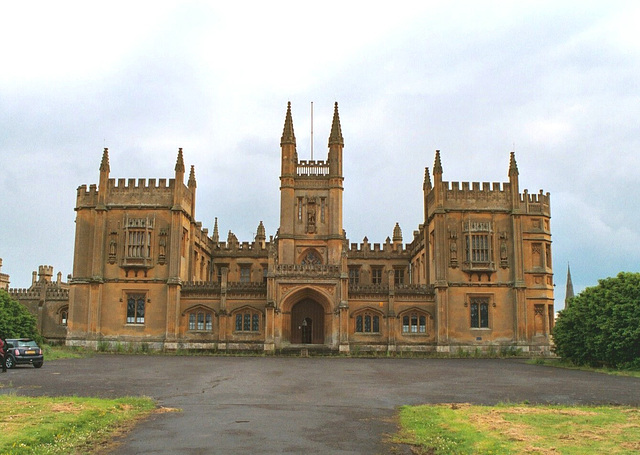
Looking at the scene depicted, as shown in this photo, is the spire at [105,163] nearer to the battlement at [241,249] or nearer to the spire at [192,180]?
the spire at [192,180]

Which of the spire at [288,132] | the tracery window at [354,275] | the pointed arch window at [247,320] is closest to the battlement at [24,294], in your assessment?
the pointed arch window at [247,320]

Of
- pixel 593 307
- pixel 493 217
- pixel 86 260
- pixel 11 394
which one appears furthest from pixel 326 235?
pixel 11 394

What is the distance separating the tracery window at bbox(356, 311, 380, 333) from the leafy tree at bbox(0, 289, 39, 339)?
23402 mm

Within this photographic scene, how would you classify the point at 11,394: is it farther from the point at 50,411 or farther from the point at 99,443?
the point at 99,443

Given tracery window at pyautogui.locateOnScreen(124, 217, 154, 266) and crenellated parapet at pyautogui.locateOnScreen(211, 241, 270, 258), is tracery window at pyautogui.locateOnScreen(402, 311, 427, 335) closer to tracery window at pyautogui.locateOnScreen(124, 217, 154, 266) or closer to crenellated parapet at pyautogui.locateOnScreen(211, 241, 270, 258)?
crenellated parapet at pyautogui.locateOnScreen(211, 241, 270, 258)

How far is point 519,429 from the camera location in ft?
42.2

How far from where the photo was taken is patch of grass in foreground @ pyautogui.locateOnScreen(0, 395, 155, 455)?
11.1 metres

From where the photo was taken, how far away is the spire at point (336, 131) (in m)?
55.5

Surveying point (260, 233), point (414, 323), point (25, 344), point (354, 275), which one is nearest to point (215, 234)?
point (260, 233)

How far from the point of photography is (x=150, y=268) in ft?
165

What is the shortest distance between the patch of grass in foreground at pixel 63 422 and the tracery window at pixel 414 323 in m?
34.8

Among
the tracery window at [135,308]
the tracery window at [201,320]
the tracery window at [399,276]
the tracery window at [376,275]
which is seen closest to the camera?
the tracery window at [135,308]

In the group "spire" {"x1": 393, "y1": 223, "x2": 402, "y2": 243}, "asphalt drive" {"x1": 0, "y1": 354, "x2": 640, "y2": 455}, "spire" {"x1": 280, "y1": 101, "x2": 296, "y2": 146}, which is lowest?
"asphalt drive" {"x1": 0, "y1": 354, "x2": 640, "y2": 455}

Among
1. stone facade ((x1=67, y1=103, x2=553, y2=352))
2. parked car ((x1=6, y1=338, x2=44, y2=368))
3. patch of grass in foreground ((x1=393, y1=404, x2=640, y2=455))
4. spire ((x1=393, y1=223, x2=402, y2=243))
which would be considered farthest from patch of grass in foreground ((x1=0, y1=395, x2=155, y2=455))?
spire ((x1=393, y1=223, x2=402, y2=243))
